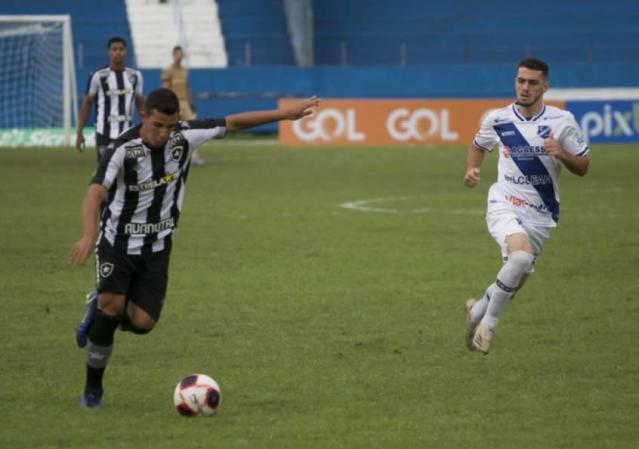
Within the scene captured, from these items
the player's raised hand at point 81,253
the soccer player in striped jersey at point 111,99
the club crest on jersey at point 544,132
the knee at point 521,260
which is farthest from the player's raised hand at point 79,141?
the player's raised hand at point 81,253

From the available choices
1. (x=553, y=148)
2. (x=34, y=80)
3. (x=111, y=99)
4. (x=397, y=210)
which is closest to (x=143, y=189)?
(x=553, y=148)

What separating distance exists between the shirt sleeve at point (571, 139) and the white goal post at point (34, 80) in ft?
86.9

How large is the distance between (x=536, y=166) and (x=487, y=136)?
1.56 feet

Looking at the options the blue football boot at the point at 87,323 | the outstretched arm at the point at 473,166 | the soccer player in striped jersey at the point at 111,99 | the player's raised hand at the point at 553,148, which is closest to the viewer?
the blue football boot at the point at 87,323

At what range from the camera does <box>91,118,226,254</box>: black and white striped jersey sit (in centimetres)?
741

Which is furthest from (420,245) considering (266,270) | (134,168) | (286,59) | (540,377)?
(286,59)

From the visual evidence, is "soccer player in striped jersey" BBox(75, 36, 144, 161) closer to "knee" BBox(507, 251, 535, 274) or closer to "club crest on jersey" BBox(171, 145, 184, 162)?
"knee" BBox(507, 251, 535, 274)

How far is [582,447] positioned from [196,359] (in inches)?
122

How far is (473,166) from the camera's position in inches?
371

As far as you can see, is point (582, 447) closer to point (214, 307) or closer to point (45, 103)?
point (214, 307)

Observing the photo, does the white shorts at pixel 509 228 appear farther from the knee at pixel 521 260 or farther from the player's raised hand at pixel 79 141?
the player's raised hand at pixel 79 141

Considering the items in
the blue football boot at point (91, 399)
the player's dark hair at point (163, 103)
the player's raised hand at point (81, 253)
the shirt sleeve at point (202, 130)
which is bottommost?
the blue football boot at point (91, 399)

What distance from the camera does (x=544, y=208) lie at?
9.22m

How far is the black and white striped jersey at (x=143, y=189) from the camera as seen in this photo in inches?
292
